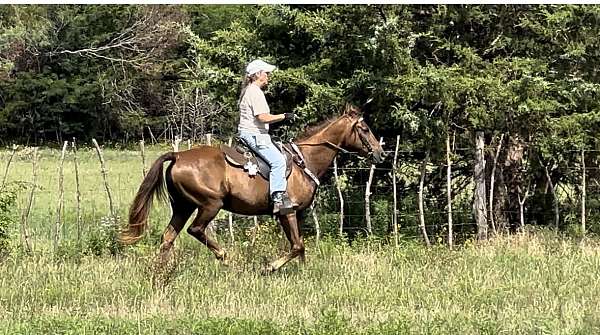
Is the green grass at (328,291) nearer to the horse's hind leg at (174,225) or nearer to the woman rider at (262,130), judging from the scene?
the horse's hind leg at (174,225)

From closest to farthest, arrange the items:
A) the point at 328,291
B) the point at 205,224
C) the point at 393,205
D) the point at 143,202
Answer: the point at 328,291 < the point at 143,202 < the point at 205,224 < the point at 393,205

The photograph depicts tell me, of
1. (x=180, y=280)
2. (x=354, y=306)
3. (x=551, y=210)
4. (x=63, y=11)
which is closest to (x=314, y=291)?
(x=354, y=306)

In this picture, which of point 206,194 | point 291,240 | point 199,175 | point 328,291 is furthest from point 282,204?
point 328,291

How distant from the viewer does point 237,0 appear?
1105cm

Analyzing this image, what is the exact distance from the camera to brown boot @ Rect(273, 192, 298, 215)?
9953 millimetres

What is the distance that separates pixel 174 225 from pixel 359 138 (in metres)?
2.69

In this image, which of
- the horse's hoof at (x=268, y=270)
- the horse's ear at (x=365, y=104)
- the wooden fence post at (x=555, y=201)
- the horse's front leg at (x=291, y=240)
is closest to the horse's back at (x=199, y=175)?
the horse's front leg at (x=291, y=240)

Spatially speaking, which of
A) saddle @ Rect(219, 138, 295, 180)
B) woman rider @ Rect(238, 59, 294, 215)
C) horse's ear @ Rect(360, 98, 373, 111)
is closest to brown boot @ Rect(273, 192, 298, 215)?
woman rider @ Rect(238, 59, 294, 215)

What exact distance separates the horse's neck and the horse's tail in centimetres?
184

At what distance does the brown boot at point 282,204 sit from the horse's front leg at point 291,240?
0.29ft

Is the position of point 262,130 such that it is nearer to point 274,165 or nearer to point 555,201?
point 274,165

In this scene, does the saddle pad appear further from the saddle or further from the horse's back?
the horse's back

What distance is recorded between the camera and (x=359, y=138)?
10797mm

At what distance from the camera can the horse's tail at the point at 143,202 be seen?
9.79 m
